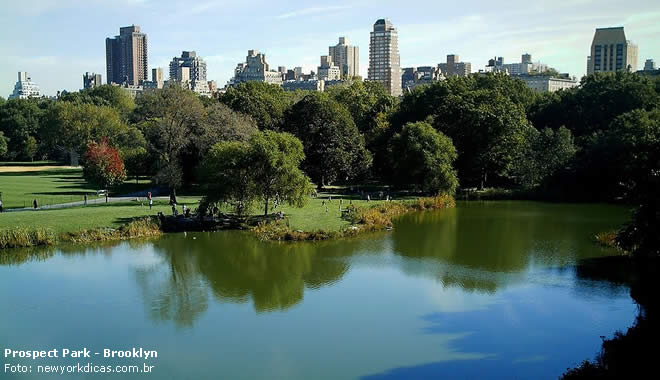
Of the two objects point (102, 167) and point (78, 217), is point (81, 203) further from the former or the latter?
point (78, 217)

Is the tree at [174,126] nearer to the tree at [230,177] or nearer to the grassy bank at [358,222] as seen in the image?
the tree at [230,177]

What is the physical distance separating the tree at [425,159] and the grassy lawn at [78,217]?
588 inches

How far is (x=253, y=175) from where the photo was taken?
32.9 metres

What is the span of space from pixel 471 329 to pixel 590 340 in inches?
123

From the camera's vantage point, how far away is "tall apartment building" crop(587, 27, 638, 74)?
15262 cm

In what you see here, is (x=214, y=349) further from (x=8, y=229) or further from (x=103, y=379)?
(x=8, y=229)

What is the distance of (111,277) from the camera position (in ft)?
80.2

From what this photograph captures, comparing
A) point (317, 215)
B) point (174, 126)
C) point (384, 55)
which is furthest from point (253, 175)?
point (384, 55)

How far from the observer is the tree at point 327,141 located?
46.0 m

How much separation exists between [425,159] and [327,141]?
7.88 meters

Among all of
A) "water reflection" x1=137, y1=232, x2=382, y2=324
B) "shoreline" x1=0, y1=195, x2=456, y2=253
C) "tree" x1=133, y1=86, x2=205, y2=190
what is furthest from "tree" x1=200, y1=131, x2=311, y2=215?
"tree" x1=133, y1=86, x2=205, y2=190

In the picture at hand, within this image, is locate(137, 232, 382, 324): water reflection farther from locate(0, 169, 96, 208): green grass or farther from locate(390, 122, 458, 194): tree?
locate(390, 122, 458, 194): tree

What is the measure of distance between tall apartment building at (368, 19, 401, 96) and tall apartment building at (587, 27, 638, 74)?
166 feet

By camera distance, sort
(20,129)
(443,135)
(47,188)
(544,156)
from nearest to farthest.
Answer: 1. (443,135)
2. (544,156)
3. (47,188)
4. (20,129)
